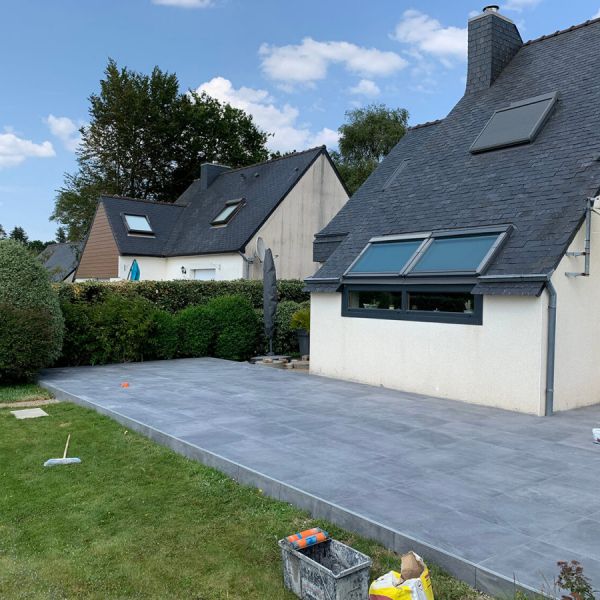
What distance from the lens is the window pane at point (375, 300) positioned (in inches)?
359

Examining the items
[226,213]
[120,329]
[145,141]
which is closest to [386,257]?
[120,329]

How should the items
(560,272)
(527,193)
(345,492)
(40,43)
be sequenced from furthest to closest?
(40,43) → (527,193) → (560,272) → (345,492)

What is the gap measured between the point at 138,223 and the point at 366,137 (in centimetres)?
1808

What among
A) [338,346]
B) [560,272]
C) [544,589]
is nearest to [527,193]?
[560,272]

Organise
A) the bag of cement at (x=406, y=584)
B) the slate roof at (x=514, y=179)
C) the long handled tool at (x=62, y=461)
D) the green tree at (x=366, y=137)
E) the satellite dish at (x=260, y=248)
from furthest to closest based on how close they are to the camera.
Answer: the green tree at (x=366, y=137) < the satellite dish at (x=260, y=248) < the slate roof at (x=514, y=179) < the long handled tool at (x=62, y=461) < the bag of cement at (x=406, y=584)

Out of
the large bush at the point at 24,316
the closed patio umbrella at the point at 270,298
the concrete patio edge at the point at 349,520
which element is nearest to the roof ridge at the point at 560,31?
the closed patio umbrella at the point at 270,298

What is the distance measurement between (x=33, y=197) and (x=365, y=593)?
2807cm

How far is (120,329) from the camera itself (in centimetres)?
1240

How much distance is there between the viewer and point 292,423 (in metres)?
6.70

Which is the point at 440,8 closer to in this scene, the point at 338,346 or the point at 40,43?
the point at 338,346

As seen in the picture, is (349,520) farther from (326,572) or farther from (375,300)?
(375,300)

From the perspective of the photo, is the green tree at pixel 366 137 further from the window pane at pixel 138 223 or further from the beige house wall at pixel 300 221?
the window pane at pixel 138 223

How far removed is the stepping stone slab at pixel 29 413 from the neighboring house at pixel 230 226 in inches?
483

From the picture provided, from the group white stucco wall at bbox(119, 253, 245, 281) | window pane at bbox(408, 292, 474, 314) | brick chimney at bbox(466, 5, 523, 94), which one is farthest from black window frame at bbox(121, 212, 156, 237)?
window pane at bbox(408, 292, 474, 314)
